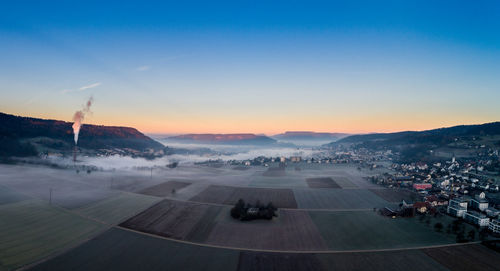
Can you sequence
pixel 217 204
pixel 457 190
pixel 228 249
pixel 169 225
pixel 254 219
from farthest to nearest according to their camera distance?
1. pixel 457 190
2. pixel 217 204
3. pixel 254 219
4. pixel 169 225
5. pixel 228 249

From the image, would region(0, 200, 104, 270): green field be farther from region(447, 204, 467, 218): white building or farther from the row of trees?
region(447, 204, 467, 218): white building

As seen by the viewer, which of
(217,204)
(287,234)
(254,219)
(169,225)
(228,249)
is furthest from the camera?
(217,204)

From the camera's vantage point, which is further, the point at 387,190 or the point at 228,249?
the point at 387,190

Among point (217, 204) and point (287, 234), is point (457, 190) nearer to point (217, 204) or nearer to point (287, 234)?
point (287, 234)

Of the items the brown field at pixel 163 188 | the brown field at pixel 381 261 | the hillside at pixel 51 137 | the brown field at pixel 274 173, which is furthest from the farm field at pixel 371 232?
the hillside at pixel 51 137

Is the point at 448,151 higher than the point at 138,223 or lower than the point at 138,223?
higher

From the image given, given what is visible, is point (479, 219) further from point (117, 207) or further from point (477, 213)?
point (117, 207)

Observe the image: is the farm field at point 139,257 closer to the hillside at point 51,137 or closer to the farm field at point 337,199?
the farm field at point 337,199

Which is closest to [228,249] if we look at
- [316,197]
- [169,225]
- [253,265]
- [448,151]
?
[253,265]
